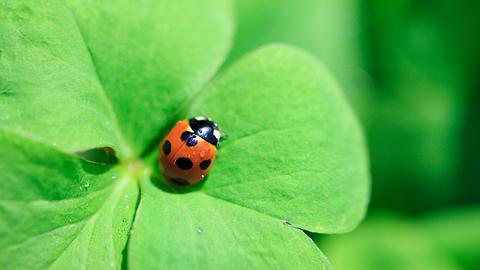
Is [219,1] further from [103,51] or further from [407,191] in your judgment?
[407,191]

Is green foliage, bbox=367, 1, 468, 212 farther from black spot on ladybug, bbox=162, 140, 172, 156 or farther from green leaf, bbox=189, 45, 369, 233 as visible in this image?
black spot on ladybug, bbox=162, 140, 172, 156

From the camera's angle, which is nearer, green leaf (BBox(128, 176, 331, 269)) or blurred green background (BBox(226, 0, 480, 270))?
green leaf (BBox(128, 176, 331, 269))

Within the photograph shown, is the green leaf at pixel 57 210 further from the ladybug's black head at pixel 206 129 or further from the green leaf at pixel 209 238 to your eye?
the ladybug's black head at pixel 206 129

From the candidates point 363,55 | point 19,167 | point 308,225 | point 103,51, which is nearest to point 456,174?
point 363,55

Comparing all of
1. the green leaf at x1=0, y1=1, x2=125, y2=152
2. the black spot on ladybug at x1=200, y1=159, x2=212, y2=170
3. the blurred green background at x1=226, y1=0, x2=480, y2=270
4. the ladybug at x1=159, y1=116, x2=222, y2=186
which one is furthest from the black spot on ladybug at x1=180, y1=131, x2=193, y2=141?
the blurred green background at x1=226, y1=0, x2=480, y2=270

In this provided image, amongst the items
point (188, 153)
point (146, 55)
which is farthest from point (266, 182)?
point (146, 55)

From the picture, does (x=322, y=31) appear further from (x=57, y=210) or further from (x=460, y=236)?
(x=57, y=210)

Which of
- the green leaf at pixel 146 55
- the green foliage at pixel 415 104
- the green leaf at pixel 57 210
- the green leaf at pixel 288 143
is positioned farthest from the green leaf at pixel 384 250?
the green leaf at pixel 57 210
